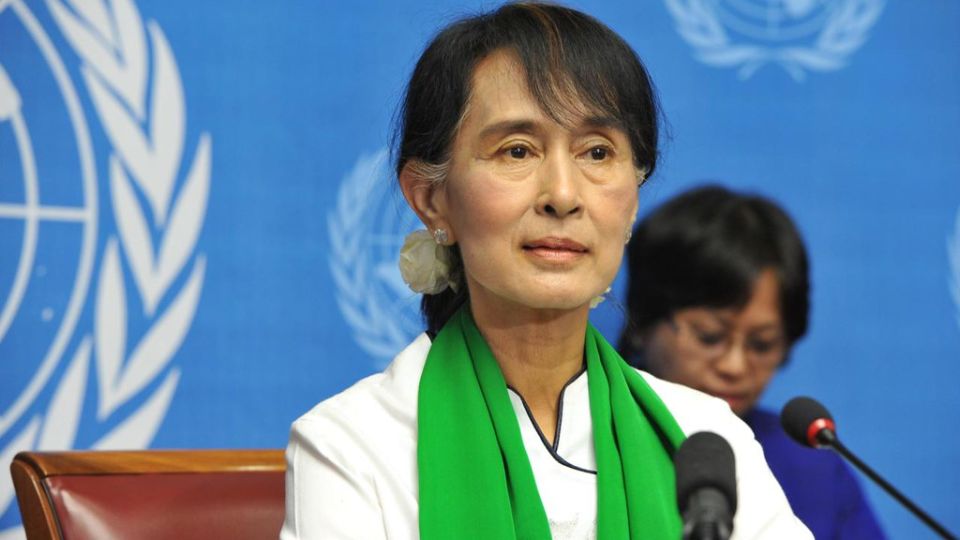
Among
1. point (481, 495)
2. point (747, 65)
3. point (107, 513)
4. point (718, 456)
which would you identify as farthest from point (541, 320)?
point (747, 65)

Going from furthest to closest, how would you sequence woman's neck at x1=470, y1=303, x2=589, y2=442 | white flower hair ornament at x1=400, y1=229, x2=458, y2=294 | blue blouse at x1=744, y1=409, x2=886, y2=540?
blue blouse at x1=744, y1=409, x2=886, y2=540
white flower hair ornament at x1=400, y1=229, x2=458, y2=294
woman's neck at x1=470, y1=303, x2=589, y2=442

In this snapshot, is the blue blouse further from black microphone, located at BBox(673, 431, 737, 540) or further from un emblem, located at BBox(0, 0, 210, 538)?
black microphone, located at BBox(673, 431, 737, 540)

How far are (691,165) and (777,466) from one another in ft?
2.07

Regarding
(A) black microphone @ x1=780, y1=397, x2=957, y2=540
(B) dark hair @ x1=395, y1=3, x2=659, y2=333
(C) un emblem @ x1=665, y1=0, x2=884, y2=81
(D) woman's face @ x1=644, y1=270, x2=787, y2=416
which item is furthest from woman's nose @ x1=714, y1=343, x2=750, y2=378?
(A) black microphone @ x1=780, y1=397, x2=957, y2=540

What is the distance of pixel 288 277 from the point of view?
7.75 feet

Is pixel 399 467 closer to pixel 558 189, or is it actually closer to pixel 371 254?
pixel 558 189

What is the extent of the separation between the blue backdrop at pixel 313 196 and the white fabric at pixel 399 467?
1.98 feet

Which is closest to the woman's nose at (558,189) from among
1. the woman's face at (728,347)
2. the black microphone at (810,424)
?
the black microphone at (810,424)

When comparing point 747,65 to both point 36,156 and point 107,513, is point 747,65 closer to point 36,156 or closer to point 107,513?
point 36,156

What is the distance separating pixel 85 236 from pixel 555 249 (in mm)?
968

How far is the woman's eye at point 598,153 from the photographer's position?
1.74 metres

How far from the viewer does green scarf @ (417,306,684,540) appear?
159cm

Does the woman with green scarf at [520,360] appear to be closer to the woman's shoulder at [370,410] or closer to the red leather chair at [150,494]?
the woman's shoulder at [370,410]

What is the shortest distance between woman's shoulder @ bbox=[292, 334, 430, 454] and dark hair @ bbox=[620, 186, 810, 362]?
35.9 inches
